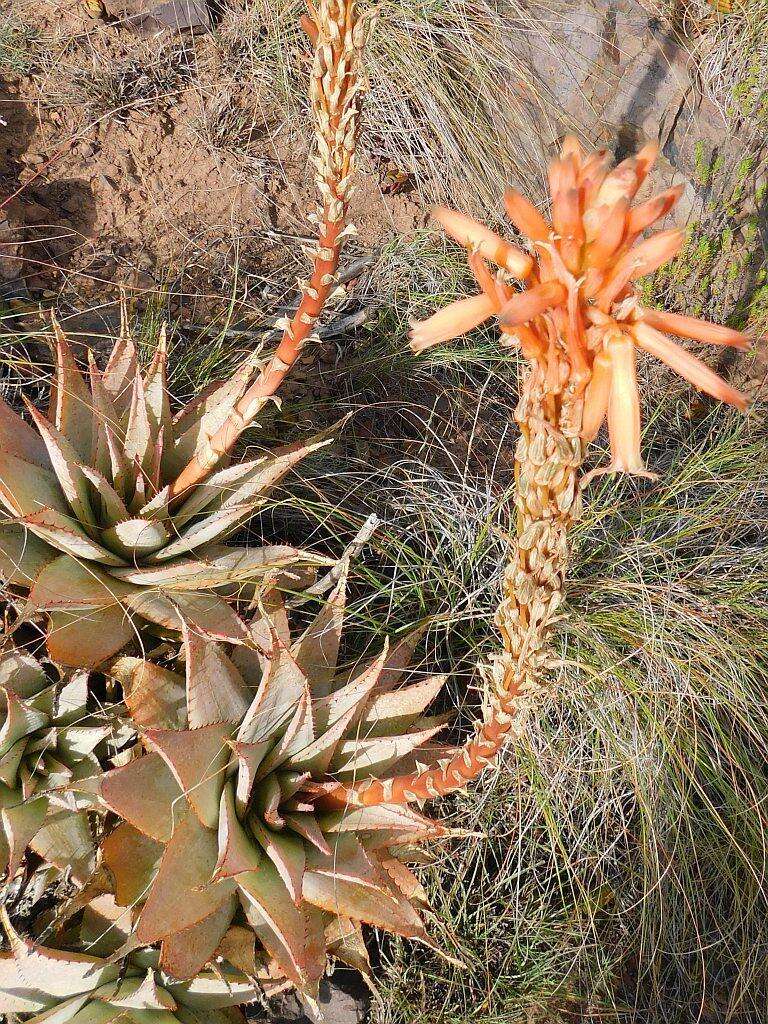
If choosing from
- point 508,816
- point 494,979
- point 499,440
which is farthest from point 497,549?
point 494,979

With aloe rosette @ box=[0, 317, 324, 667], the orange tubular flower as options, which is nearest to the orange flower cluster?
the orange tubular flower

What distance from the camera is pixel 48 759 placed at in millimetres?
1905

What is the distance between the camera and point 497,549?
2609mm

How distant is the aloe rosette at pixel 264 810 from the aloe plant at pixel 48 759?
137 mm

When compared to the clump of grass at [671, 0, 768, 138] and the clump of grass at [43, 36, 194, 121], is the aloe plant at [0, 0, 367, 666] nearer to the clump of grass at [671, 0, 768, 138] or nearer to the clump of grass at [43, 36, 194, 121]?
the clump of grass at [43, 36, 194, 121]

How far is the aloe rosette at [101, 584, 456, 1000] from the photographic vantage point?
1666mm

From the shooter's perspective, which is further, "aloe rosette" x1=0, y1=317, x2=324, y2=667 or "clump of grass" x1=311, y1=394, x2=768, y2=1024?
"clump of grass" x1=311, y1=394, x2=768, y2=1024

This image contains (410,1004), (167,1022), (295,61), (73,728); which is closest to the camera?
(167,1022)

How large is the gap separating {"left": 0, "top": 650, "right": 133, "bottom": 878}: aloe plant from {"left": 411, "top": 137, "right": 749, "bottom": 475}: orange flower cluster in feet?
4.30

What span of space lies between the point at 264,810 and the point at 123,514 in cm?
75

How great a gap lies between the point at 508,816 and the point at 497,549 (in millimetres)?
791

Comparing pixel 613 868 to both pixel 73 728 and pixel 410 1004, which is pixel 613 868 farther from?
pixel 73 728

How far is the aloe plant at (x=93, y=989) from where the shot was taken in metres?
1.70

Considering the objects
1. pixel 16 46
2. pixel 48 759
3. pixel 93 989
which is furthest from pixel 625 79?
pixel 93 989
